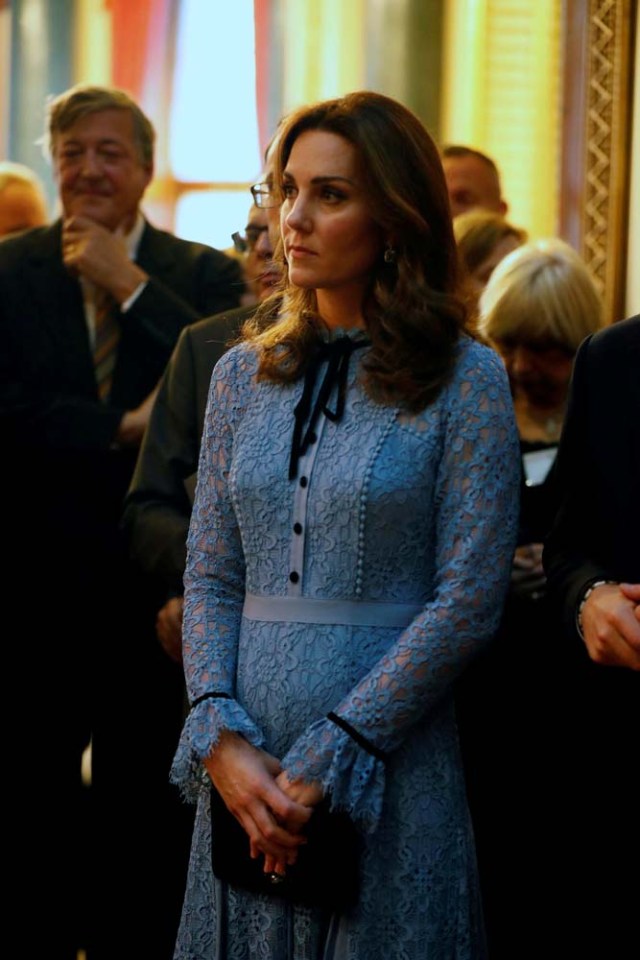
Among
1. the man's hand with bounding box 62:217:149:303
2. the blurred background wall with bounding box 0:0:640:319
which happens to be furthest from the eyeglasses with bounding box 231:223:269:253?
the blurred background wall with bounding box 0:0:640:319

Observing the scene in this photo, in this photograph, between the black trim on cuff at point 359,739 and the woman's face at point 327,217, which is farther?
the woman's face at point 327,217

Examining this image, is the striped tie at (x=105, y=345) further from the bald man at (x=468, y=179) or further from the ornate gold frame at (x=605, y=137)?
the ornate gold frame at (x=605, y=137)

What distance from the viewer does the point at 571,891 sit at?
3.14m

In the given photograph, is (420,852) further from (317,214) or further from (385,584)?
(317,214)

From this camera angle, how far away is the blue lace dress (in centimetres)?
232

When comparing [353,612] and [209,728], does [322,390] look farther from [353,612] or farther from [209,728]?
[209,728]

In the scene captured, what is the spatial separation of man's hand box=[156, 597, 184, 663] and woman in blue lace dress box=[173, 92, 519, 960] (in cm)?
47

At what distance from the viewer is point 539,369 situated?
355 cm

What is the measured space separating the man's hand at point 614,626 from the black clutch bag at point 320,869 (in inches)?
17.1

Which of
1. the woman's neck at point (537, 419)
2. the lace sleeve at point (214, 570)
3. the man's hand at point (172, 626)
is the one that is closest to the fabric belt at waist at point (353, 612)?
the lace sleeve at point (214, 570)

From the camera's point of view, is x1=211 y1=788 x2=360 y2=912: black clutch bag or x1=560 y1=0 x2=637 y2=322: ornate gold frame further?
x1=560 y1=0 x2=637 y2=322: ornate gold frame

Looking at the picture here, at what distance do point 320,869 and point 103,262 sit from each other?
1.97 m

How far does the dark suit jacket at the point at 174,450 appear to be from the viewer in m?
3.08

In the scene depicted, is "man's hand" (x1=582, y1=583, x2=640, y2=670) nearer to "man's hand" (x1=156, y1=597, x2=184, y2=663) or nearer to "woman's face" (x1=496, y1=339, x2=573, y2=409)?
"man's hand" (x1=156, y1=597, x2=184, y2=663)
